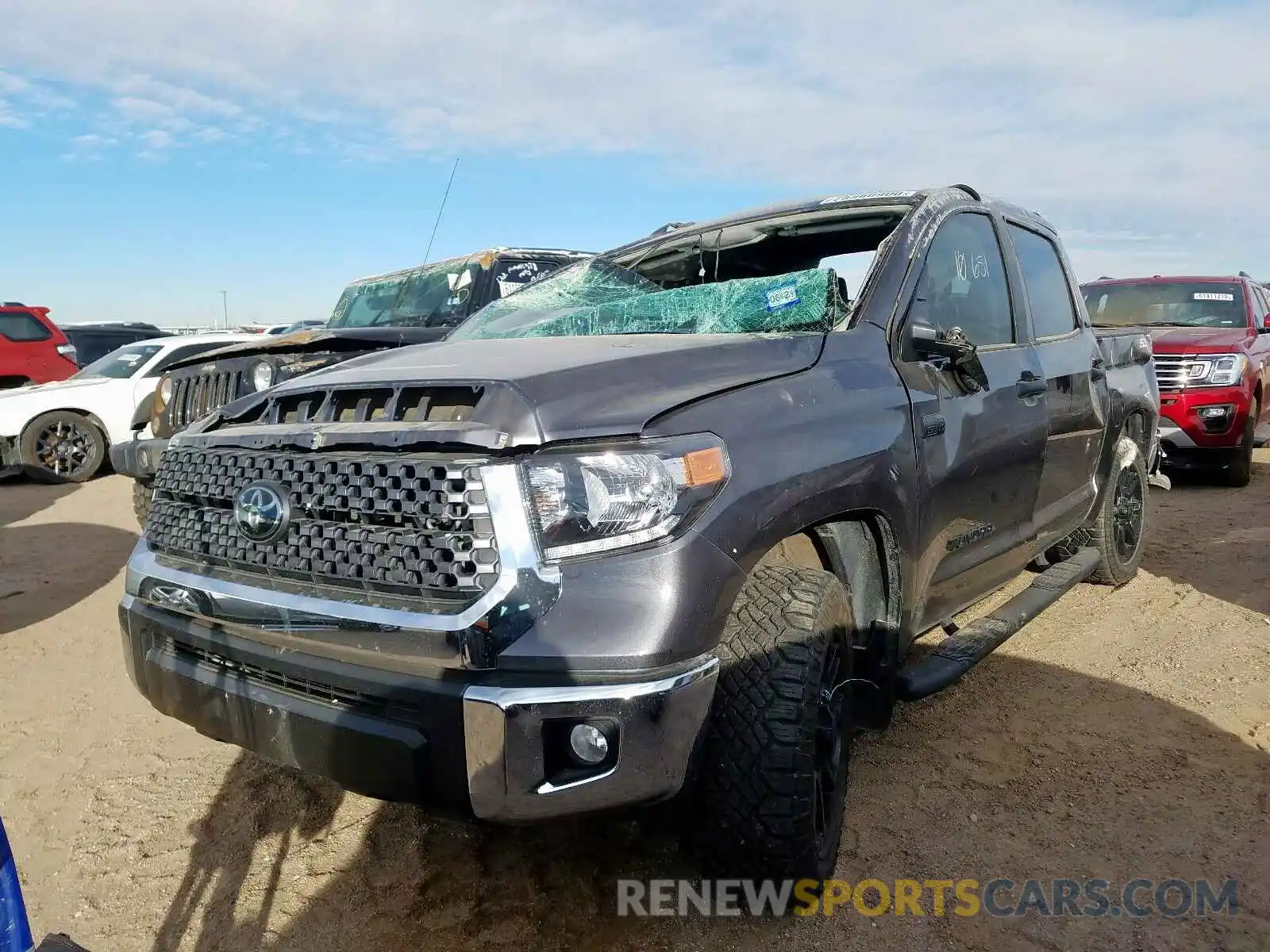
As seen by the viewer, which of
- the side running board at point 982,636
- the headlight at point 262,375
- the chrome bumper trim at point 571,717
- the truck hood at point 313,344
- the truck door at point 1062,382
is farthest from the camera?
the truck hood at point 313,344

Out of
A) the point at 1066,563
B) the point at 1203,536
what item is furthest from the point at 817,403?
the point at 1203,536

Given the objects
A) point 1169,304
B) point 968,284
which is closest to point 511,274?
point 968,284

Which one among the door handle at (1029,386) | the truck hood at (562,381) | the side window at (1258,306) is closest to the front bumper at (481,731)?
the truck hood at (562,381)

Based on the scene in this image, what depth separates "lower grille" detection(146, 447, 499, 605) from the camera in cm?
192

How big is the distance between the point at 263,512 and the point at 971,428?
213cm

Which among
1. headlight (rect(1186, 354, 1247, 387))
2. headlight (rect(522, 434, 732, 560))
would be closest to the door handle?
headlight (rect(522, 434, 732, 560))

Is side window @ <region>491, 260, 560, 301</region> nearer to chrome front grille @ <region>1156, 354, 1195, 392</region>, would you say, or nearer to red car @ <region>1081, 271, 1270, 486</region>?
red car @ <region>1081, 271, 1270, 486</region>

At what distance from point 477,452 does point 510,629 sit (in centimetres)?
38

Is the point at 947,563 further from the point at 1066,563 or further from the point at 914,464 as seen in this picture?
the point at 1066,563

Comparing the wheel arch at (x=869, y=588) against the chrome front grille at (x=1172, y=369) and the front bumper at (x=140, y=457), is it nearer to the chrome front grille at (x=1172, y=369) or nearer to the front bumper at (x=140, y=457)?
the front bumper at (x=140, y=457)

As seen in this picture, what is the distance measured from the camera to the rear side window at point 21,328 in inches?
503

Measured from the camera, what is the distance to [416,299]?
270 inches

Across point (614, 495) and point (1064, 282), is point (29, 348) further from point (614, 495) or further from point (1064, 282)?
point (614, 495)

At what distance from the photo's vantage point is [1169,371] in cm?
793
